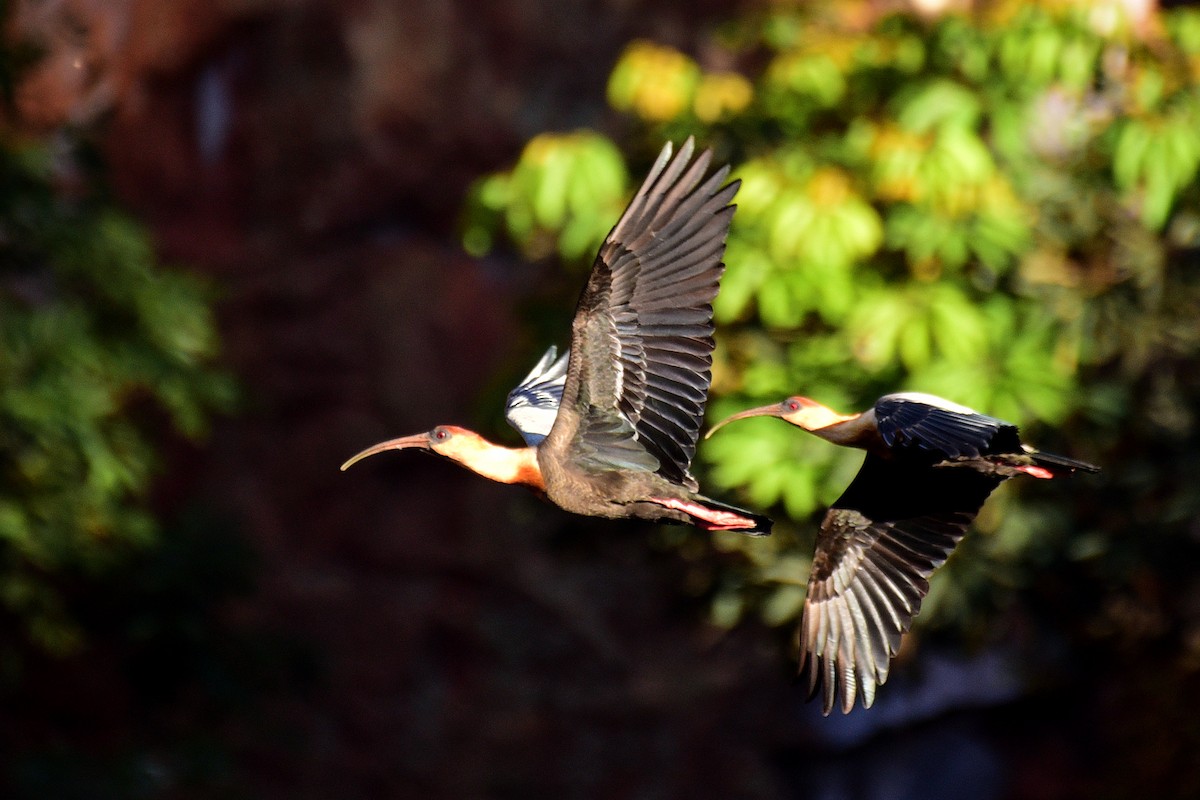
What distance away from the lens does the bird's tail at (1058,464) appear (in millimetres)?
3605

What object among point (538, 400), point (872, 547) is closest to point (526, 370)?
point (538, 400)

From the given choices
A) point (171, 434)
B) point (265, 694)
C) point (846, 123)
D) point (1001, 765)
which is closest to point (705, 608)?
point (846, 123)

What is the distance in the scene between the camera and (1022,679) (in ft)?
32.0

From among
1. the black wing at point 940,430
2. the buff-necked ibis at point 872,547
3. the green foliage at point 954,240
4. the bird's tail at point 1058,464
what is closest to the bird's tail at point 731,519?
the black wing at point 940,430

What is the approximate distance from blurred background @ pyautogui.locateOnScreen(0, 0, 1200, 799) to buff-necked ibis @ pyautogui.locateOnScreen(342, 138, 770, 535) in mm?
1481

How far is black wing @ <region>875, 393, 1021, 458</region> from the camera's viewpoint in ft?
11.5

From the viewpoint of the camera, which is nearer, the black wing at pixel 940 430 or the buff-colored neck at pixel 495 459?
the black wing at pixel 940 430

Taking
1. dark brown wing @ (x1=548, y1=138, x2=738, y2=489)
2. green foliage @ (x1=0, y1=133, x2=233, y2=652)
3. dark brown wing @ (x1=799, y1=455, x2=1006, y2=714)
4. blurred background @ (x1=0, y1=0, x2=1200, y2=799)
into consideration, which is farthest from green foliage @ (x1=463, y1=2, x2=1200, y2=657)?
green foliage @ (x1=0, y1=133, x2=233, y2=652)

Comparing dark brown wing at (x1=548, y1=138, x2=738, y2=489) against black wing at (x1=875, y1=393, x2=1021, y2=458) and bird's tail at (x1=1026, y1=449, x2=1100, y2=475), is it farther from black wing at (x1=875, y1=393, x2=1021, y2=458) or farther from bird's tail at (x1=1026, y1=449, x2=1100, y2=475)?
bird's tail at (x1=1026, y1=449, x2=1100, y2=475)

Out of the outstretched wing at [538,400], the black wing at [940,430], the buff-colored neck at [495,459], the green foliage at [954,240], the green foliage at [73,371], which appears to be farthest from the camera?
the green foliage at [73,371]

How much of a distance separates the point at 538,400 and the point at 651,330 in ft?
3.38

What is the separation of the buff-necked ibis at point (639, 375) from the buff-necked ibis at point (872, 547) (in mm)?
506

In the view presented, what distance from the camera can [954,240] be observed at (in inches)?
228

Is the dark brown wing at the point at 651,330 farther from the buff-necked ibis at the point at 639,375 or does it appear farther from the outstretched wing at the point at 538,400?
the outstretched wing at the point at 538,400
